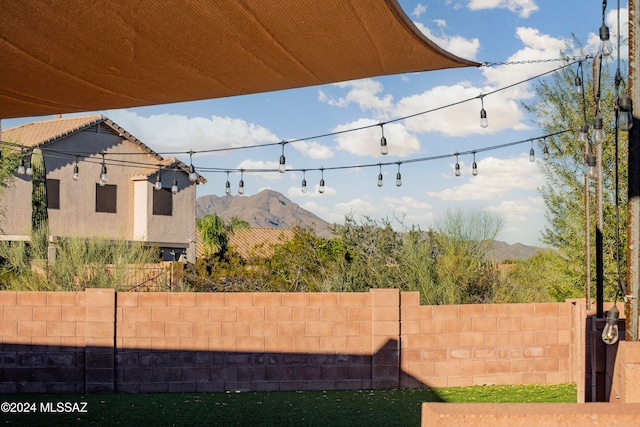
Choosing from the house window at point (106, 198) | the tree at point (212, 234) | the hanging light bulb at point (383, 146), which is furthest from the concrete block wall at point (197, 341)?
the tree at point (212, 234)

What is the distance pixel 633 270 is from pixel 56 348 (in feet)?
29.5

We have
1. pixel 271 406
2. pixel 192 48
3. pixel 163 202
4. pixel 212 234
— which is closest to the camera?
pixel 192 48

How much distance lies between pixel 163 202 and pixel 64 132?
16.9 ft

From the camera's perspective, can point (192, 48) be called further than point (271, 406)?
No

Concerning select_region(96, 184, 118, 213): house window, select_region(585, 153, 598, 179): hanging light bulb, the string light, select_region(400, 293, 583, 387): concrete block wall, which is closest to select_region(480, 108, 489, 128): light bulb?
select_region(585, 153, 598, 179): hanging light bulb

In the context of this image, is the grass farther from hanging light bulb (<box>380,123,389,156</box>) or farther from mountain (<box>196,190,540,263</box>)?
mountain (<box>196,190,540,263</box>)

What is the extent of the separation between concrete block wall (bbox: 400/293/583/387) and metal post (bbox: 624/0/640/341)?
5.82 m

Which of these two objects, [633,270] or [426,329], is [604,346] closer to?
[633,270]

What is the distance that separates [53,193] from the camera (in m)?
29.3

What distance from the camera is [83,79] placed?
16.2 feet

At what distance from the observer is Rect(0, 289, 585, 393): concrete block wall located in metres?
12.2

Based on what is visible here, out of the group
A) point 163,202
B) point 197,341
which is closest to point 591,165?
point 197,341

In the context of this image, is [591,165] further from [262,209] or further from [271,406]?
[262,209]

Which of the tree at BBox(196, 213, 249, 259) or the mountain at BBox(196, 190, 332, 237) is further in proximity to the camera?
the mountain at BBox(196, 190, 332, 237)
